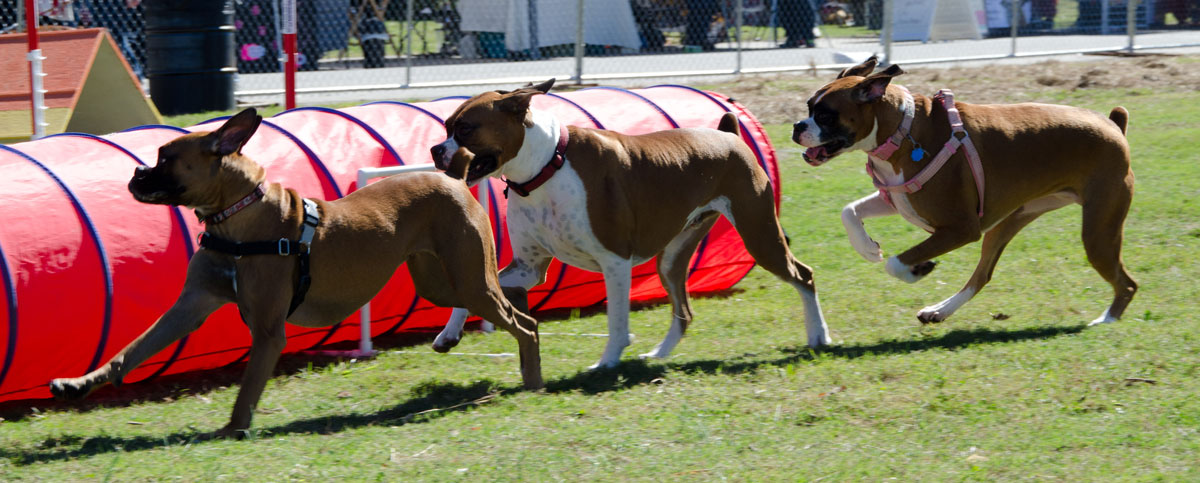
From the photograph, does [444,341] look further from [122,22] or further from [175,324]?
[122,22]

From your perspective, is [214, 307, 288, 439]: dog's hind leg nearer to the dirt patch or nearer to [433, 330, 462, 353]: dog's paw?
[433, 330, 462, 353]: dog's paw

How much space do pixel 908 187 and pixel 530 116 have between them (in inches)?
89.1

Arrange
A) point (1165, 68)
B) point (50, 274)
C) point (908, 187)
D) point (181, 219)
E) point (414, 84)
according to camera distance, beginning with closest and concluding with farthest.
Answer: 1. point (50, 274)
2. point (181, 219)
3. point (908, 187)
4. point (414, 84)
5. point (1165, 68)

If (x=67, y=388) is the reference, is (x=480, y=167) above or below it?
above

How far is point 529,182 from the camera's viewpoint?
6504 mm

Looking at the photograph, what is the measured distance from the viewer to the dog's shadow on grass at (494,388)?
547cm

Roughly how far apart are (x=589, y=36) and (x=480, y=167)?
15252mm

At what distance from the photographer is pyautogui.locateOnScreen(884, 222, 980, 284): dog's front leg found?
7.20 meters

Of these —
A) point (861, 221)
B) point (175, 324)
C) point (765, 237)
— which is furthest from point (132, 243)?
point (861, 221)

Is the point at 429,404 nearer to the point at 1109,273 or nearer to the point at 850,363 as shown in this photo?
the point at 850,363

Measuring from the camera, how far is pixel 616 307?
22.2ft

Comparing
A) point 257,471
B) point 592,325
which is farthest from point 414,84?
point 257,471

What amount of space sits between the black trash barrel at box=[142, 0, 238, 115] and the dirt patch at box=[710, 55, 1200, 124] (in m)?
6.45

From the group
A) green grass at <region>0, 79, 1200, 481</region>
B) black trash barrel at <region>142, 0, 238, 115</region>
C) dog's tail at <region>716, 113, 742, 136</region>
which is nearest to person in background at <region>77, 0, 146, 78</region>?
black trash barrel at <region>142, 0, 238, 115</region>
